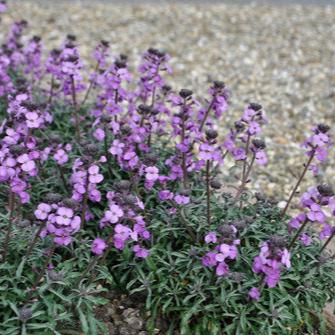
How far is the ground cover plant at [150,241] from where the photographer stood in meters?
2.99

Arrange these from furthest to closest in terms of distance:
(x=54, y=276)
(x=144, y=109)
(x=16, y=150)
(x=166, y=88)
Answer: (x=166, y=88) → (x=144, y=109) → (x=54, y=276) → (x=16, y=150)

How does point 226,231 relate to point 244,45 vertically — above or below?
above

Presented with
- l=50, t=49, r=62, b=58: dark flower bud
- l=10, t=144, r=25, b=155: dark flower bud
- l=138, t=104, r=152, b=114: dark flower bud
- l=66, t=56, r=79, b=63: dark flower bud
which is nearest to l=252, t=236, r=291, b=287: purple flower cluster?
l=10, t=144, r=25, b=155: dark flower bud

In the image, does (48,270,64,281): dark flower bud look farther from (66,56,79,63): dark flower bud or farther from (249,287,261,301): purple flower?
(66,56,79,63): dark flower bud

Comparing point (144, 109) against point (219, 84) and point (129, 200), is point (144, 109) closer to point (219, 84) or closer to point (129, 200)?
point (219, 84)

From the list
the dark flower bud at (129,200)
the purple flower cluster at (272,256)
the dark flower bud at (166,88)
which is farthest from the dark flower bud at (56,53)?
the purple flower cluster at (272,256)

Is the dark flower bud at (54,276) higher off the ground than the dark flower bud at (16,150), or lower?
lower

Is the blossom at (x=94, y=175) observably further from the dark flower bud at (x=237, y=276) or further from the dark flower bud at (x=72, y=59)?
the dark flower bud at (x=72, y=59)

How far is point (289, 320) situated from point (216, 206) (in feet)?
3.02

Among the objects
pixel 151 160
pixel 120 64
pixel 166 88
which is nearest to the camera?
pixel 151 160

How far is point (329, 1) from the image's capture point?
11.9 metres

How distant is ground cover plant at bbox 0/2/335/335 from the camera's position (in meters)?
2.99

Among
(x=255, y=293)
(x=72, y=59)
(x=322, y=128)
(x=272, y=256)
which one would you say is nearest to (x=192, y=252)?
(x=255, y=293)

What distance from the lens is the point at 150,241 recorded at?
3.66m
